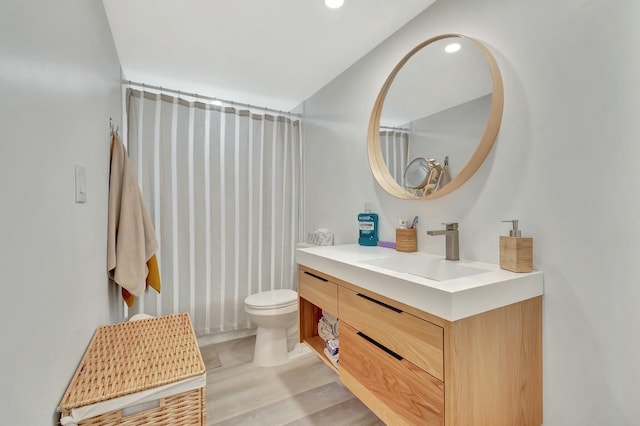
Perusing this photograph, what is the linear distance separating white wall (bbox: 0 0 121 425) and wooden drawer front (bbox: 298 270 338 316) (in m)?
1.05

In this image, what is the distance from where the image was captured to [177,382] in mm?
1010

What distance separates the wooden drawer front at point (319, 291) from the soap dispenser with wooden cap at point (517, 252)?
77 cm

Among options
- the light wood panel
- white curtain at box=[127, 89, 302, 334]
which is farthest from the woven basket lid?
white curtain at box=[127, 89, 302, 334]

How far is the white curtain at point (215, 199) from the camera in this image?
7.66 feet

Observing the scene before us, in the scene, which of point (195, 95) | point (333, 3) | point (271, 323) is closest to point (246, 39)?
point (333, 3)

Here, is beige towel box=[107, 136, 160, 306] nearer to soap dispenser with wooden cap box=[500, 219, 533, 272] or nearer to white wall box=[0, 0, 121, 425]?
white wall box=[0, 0, 121, 425]

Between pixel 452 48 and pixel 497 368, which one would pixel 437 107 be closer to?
pixel 452 48

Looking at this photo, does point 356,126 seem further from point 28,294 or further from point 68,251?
point 28,294

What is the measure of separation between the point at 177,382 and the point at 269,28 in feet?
6.10

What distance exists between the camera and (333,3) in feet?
4.99

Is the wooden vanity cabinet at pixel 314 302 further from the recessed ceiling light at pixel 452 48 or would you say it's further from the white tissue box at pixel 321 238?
the recessed ceiling light at pixel 452 48

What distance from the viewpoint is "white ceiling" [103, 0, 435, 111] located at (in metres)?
1.56

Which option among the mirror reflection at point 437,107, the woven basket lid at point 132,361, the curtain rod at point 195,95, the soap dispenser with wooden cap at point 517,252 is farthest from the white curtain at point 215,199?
the soap dispenser with wooden cap at point 517,252

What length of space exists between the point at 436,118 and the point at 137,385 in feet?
5.68
